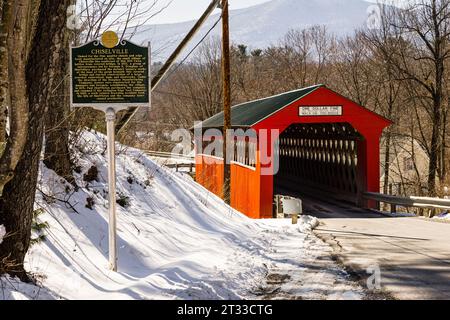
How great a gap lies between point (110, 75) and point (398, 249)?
6.20m

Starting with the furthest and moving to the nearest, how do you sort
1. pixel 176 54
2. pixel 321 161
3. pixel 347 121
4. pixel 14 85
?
pixel 321 161 < pixel 347 121 < pixel 176 54 < pixel 14 85

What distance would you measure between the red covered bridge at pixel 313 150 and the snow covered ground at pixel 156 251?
6.03m

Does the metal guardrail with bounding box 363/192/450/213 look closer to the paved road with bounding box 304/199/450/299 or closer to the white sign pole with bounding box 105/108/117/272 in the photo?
the paved road with bounding box 304/199/450/299

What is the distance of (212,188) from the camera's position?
25594 mm

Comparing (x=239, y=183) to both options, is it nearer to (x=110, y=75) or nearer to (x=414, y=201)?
(x=414, y=201)

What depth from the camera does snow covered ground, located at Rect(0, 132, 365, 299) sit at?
593 centimetres

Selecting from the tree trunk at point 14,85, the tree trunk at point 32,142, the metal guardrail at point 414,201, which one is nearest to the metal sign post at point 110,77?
the tree trunk at point 32,142

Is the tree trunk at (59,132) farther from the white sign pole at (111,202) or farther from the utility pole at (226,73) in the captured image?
the utility pole at (226,73)

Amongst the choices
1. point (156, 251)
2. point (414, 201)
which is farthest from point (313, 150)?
point (156, 251)

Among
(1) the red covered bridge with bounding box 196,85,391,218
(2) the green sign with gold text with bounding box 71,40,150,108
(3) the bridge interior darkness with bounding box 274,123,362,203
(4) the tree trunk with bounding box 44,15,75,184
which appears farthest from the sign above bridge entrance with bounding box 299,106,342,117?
(2) the green sign with gold text with bounding box 71,40,150,108

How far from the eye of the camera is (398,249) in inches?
393

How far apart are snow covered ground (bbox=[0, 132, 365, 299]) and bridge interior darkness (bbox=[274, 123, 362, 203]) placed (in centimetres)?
958

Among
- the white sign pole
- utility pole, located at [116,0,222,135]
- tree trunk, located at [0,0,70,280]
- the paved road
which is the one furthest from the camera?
utility pole, located at [116,0,222,135]
